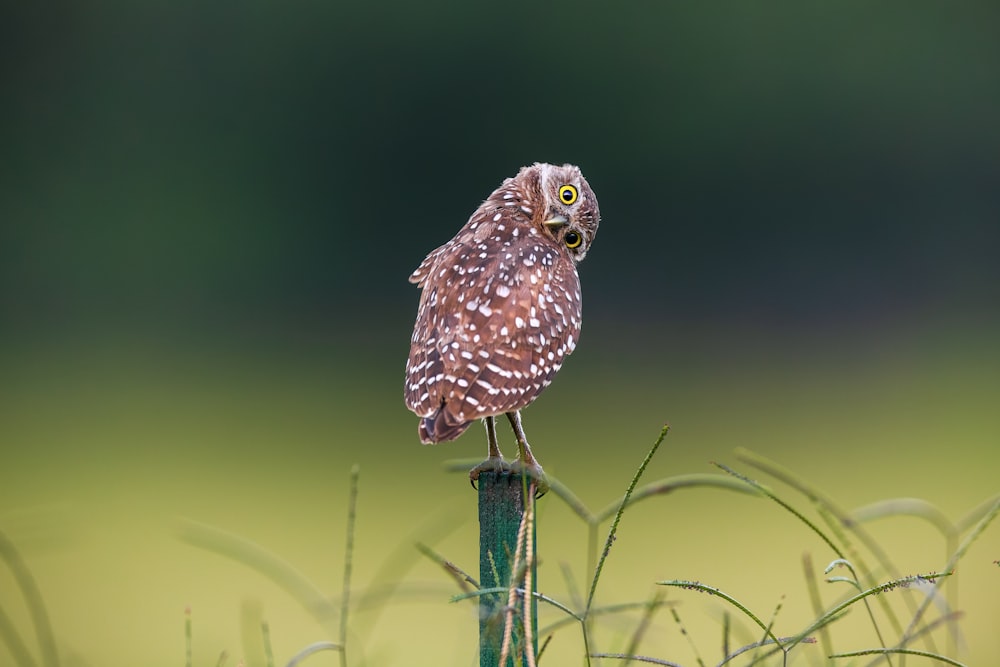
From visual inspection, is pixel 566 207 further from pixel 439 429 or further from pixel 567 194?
pixel 439 429

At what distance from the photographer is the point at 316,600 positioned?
1888mm

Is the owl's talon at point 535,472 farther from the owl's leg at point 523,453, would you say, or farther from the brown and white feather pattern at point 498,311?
the brown and white feather pattern at point 498,311

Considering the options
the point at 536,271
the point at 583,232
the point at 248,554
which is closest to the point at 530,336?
the point at 536,271

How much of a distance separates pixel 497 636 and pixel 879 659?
2.42ft

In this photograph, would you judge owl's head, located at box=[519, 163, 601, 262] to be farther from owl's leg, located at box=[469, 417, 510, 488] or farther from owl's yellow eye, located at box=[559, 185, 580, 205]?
owl's leg, located at box=[469, 417, 510, 488]

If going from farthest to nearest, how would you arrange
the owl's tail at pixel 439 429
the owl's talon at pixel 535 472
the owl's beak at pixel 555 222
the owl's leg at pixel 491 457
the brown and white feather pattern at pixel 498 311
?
1. the owl's beak at pixel 555 222
2. the owl's leg at pixel 491 457
3. the brown and white feather pattern at pixel 498 311
4. the owl's tail at pixel 439 429
5. the owl's talon at pixel 535 472

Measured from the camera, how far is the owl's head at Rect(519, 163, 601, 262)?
337cm

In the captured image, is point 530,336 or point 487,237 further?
point 487,237

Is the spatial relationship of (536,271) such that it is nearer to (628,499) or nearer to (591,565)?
(591,565)

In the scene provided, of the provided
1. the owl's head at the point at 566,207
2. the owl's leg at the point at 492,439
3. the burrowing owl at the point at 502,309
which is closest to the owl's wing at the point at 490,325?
the burrowing owl at the point at 502,309

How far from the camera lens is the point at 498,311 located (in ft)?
9.36

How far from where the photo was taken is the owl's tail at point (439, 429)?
8.24ft

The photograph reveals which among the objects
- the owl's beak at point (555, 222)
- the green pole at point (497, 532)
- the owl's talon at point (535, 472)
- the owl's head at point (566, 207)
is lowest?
the green pole at point (497, 532)

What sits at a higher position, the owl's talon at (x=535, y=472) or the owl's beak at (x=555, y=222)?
the owl's beak at (x=555, y=222)
